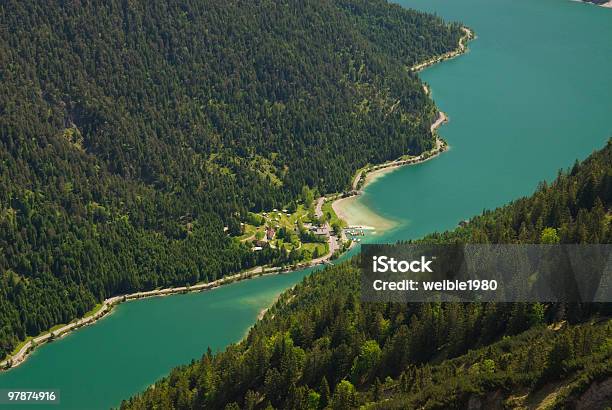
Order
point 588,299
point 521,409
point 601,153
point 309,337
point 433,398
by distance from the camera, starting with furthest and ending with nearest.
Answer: point 601,153, point 309,337, point 588,299, point 433,398, point 521,409

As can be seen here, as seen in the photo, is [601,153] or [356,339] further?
[601,153]

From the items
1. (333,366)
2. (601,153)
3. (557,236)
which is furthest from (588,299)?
(601,153)

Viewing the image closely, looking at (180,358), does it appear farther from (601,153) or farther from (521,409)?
(521,409)

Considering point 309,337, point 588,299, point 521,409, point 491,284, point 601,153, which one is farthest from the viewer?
point 601,153

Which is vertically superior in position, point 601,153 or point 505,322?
point 601,153

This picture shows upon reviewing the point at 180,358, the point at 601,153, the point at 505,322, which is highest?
the point at 601,153

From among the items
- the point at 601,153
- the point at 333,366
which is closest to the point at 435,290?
the point at 333,366
